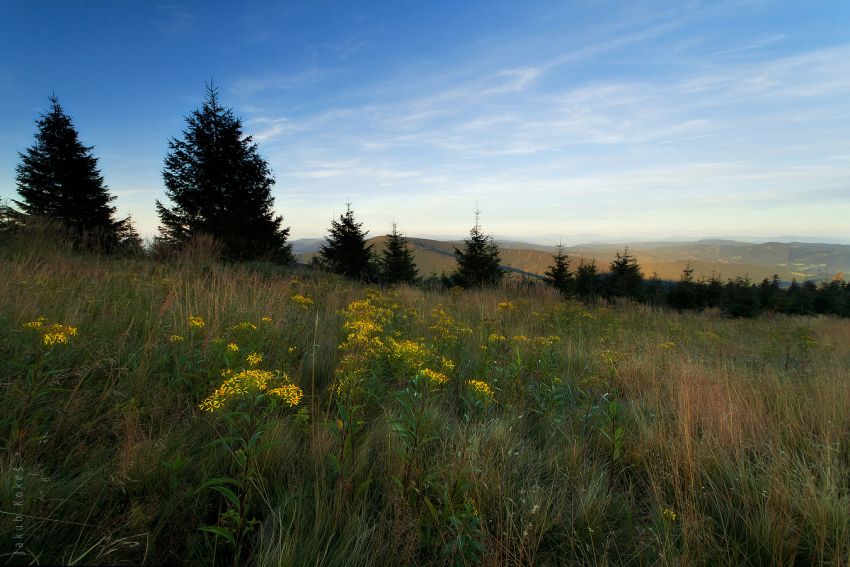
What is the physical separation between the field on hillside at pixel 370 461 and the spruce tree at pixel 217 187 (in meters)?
17.0

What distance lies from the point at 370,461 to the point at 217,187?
70.0 feet

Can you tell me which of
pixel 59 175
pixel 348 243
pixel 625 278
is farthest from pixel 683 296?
pixel 59 175

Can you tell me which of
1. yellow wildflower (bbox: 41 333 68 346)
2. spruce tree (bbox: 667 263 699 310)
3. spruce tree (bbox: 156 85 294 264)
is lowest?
spruce tree (bbox: 667 263 699 310)

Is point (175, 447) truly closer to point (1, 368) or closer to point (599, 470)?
point (1, 368)

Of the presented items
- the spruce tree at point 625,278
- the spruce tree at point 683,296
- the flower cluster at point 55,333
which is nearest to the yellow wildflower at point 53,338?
the flower cluster at point 55,333

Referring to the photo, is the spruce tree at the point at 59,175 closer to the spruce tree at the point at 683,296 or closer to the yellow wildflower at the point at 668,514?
the yellow wildflower at the point at 668,514

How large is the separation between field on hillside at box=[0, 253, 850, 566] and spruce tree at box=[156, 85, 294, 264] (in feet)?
55.7

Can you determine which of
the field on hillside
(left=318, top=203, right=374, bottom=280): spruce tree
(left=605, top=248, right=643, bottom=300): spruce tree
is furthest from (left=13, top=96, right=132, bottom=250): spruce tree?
(left=605, top=248, right=643, bottom=300): spruce tree

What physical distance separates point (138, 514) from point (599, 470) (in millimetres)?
2319

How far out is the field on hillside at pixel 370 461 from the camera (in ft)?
4.57

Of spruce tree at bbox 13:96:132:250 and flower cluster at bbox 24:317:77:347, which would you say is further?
spruce tree at bbox 13:96:132:250

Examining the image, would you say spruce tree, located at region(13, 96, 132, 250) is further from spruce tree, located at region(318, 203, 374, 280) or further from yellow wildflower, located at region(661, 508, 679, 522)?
yellow wildflower, located at region(661, 508, 679, 522)

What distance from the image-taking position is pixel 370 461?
6.33 feet

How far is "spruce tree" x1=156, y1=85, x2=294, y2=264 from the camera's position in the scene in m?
18.6
